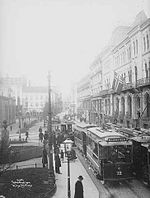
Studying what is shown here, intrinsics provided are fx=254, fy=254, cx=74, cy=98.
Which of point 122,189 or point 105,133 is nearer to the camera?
point 122,189

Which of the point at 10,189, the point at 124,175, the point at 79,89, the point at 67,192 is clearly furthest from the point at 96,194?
the point at 79,89

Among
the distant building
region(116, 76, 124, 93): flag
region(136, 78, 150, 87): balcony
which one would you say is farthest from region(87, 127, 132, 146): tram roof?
the distant building

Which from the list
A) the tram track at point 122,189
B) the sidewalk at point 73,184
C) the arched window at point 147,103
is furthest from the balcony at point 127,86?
the sidewalk at point 73,184

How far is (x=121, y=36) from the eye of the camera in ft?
28.7

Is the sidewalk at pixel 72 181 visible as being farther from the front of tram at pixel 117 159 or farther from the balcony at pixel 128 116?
the balcony at pixel 128 116

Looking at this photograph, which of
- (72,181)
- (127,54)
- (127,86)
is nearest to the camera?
(72,181)

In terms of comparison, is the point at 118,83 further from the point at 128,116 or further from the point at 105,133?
the point at 105,133

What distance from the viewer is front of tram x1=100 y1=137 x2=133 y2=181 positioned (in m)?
7.96

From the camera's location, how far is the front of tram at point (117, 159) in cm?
796

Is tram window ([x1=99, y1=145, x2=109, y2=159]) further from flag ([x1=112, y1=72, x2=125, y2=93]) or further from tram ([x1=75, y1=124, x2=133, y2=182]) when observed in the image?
flag ([x1=112, y1=72, x2=125, y2=93])

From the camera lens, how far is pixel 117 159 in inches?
321

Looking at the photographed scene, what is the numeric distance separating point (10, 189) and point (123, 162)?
139 inches

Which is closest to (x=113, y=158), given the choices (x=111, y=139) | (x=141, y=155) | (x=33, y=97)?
(x=111, y=139)

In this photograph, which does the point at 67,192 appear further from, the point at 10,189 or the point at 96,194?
the point at 10,189
